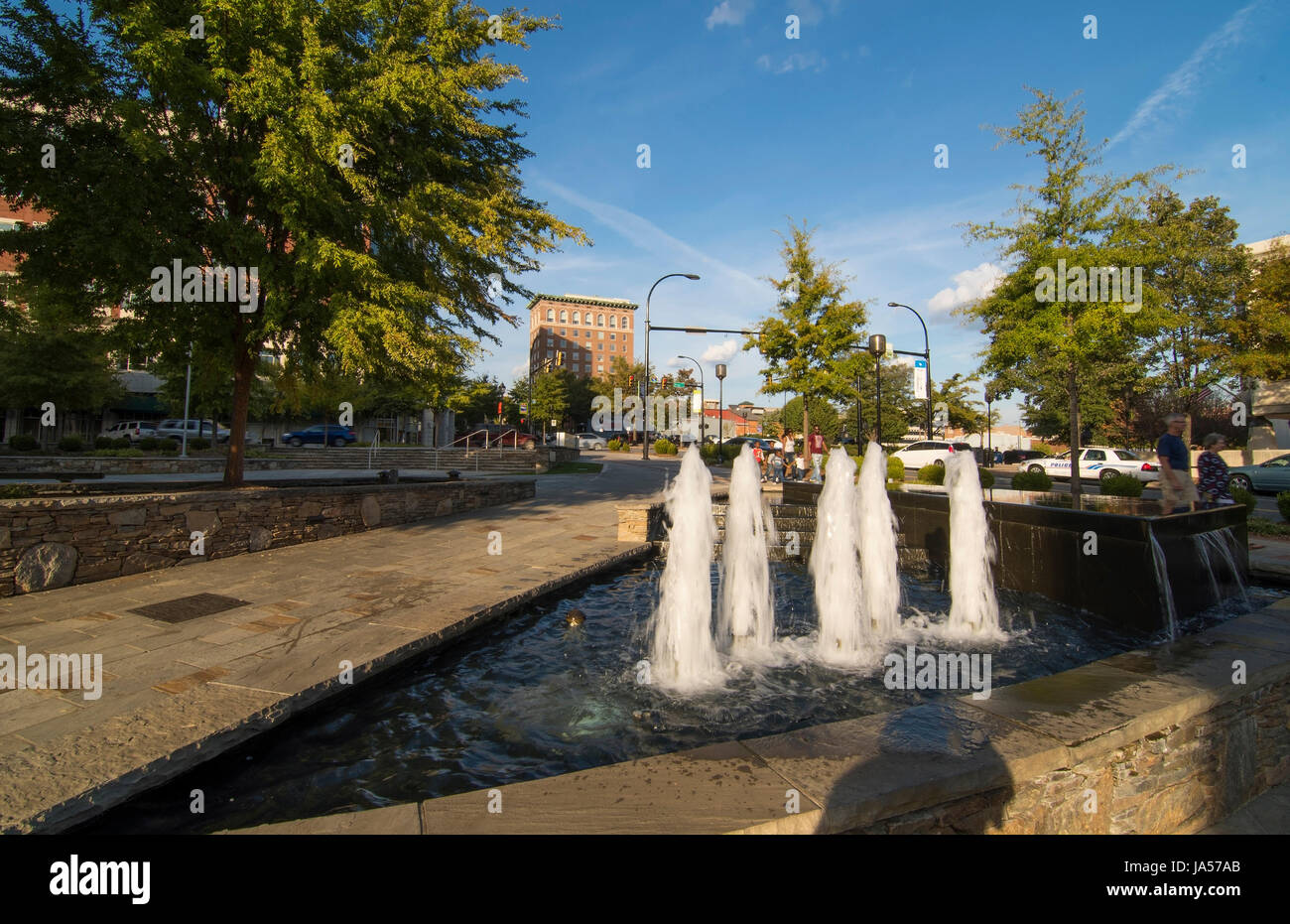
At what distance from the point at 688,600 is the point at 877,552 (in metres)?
3.02

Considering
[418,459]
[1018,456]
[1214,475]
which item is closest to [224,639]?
[1214,475]

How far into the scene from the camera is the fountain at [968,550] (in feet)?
23.1

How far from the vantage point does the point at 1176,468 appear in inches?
328

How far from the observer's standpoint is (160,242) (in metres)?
7.94

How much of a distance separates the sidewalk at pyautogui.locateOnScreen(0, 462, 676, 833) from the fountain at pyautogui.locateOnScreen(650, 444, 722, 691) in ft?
6.40

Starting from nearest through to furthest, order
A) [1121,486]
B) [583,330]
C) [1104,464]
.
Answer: [1121,486] < [1104,464] < [583,330]

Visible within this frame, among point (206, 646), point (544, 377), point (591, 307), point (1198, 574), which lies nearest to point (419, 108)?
point (206, 646)

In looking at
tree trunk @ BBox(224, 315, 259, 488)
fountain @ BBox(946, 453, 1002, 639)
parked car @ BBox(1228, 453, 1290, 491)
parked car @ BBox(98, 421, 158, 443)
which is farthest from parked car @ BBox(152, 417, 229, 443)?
parked car @ BBox(1228, 453, 1290, 491)

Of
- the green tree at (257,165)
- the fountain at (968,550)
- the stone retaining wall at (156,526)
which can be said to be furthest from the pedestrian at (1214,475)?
the stone retaining wall at (156,526)

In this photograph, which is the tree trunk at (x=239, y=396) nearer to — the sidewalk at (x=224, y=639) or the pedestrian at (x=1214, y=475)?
the sidewalk at (x=224, y=639)

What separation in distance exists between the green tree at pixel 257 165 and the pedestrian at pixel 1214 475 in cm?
1196

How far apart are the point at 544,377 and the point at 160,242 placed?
5331cm

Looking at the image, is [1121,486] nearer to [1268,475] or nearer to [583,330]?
[1268,475]

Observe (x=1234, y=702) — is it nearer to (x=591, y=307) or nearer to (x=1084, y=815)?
(x=1084, y=815)
